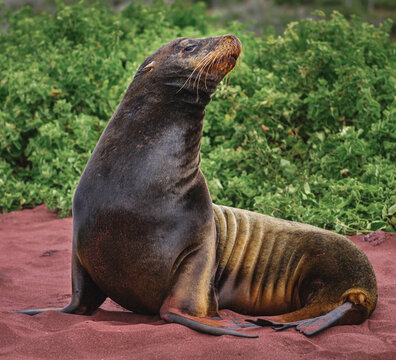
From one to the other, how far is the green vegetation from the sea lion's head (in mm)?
2341

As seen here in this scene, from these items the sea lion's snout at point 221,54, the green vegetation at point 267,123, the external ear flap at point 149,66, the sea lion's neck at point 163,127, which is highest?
the sea lion's snout at point 221,54

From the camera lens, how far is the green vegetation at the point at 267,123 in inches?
220

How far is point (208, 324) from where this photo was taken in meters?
2.77

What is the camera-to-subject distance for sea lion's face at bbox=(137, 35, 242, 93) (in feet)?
10.2

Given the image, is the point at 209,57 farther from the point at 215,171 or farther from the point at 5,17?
the point at 5,17

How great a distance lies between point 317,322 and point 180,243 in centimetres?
78

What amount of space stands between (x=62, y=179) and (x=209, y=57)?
388 cm

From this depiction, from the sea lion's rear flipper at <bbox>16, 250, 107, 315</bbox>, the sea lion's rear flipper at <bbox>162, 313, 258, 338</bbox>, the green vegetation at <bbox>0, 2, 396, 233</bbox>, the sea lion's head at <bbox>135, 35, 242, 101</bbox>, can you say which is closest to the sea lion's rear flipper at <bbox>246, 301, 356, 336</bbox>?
the sea lion's rear flipper at <bbox>162, 313, 258, 338</bbox>

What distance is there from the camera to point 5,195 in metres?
6.49

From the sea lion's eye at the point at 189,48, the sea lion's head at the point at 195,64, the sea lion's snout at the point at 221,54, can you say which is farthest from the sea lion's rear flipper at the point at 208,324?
the sea lion's eye at the point at 189,48

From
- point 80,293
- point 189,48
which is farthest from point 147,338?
point 189,48

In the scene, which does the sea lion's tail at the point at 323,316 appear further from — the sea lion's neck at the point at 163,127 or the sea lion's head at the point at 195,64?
the sea lion's head at the point at 195,64

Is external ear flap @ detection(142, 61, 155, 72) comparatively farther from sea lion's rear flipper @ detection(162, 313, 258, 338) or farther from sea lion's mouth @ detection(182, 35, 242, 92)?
sea lion's rear flipper @ detection(162, 313, 258, 338)

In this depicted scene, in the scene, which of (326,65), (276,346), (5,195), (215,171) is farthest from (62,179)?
(276,346)
